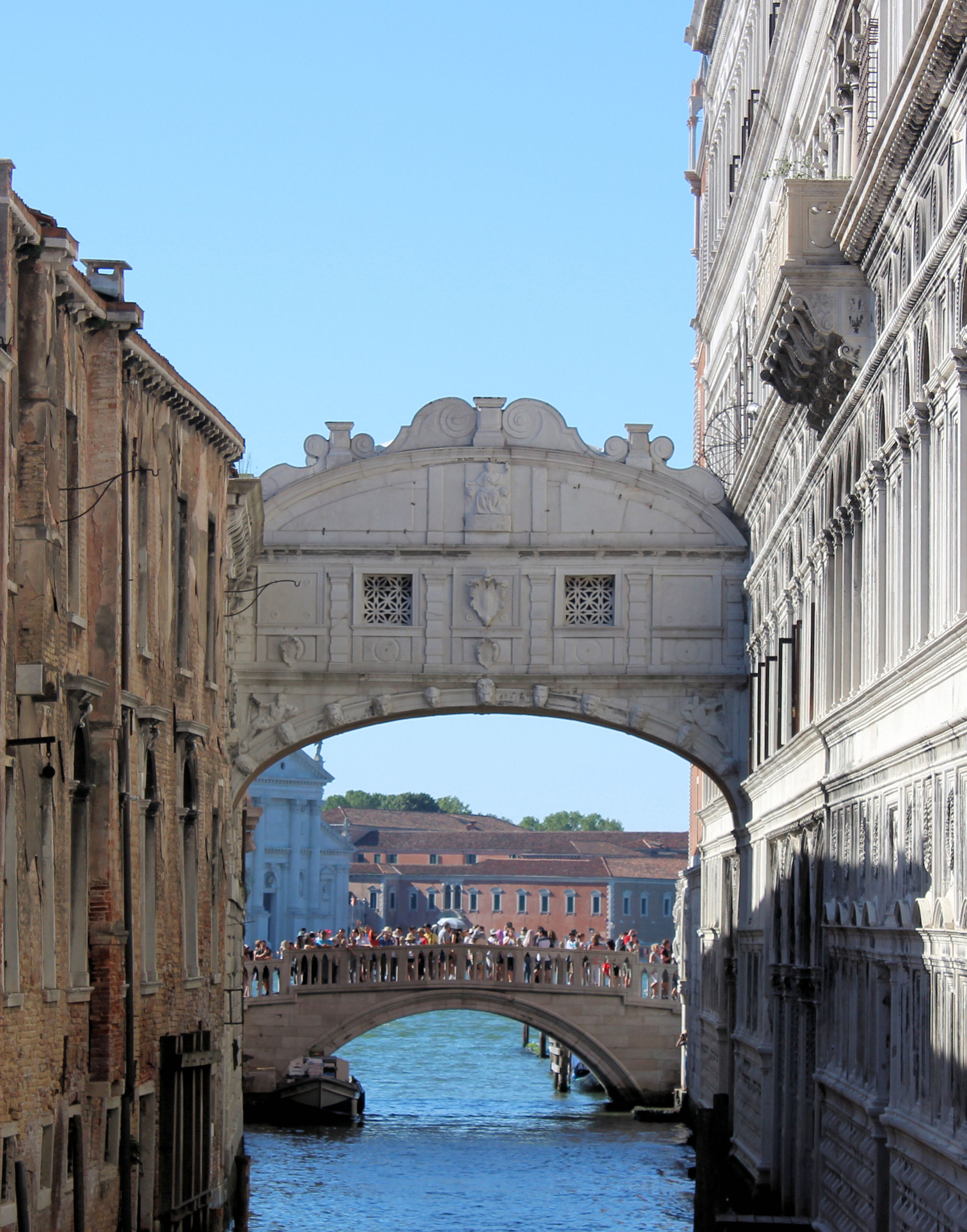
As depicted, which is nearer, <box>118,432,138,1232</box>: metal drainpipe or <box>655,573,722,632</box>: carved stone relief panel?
<box>118,432,138,1232</box>: metal drainpipe

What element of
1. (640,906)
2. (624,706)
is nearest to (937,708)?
(624,706)

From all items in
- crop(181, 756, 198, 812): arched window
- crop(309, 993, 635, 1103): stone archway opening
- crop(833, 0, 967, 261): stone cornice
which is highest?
crop(833, 0, 967, 261): stone cornice

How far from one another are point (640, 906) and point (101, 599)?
3218 inches

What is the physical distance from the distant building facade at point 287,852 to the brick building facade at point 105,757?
197ft

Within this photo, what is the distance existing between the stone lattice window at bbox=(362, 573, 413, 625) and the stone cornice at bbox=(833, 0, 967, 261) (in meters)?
9.33

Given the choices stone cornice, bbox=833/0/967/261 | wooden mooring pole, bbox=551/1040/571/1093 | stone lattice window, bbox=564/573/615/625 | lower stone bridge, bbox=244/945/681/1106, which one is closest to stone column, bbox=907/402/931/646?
stone cornice, bbox=833/0/967/261

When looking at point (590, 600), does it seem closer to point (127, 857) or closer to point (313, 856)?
point (127, 857)

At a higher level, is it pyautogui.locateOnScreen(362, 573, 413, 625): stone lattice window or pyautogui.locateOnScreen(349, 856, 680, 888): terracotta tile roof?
pyautogui.locateOnScreen(362, 573, 413, 625): stone lattice window

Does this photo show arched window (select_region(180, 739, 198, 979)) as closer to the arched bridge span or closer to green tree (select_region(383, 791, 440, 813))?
the arched bridge span

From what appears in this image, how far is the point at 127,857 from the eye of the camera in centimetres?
1622

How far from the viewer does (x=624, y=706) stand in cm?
2342

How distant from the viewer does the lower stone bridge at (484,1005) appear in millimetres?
34156

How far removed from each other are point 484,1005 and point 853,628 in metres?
20.2

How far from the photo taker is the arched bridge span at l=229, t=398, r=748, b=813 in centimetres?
2341
